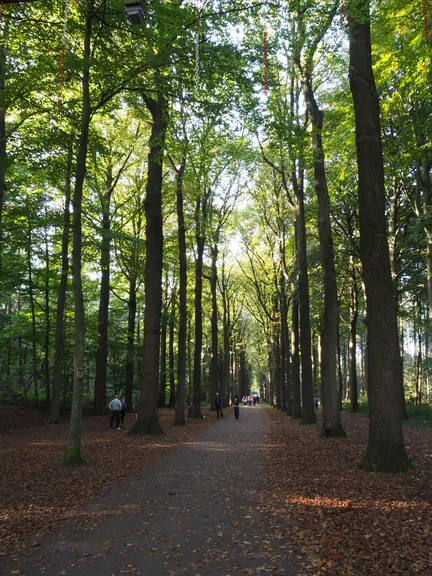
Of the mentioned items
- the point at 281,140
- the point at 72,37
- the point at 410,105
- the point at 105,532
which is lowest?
the point at 105,532

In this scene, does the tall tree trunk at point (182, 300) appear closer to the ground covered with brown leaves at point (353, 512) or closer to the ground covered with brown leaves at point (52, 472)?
the ground covered with brown leaves at point (52, 472)

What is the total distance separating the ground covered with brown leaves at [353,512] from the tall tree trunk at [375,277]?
2.05ft

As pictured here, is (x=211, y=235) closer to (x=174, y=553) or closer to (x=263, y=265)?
(x=263, y=265)

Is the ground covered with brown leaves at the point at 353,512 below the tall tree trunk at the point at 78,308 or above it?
below

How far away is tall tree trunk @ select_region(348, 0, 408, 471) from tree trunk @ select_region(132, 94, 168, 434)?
7.62 meters

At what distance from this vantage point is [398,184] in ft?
64.4

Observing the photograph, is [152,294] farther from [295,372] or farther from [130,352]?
[130,352]

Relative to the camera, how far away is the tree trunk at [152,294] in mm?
14981

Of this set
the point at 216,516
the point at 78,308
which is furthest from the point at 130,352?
the point at 216,516

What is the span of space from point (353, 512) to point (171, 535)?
98.6 inches

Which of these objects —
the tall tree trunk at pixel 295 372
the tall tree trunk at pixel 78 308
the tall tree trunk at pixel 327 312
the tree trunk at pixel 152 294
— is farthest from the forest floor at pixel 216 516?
the tall tree trunk at pixel 295 372

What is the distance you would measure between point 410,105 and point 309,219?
7303mm

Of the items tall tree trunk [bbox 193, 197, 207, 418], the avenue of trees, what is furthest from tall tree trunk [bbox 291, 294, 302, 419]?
tall tree trunk [bbox 193, 197, 207, 418]

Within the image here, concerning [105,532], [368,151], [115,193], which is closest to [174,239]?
[115,193]
